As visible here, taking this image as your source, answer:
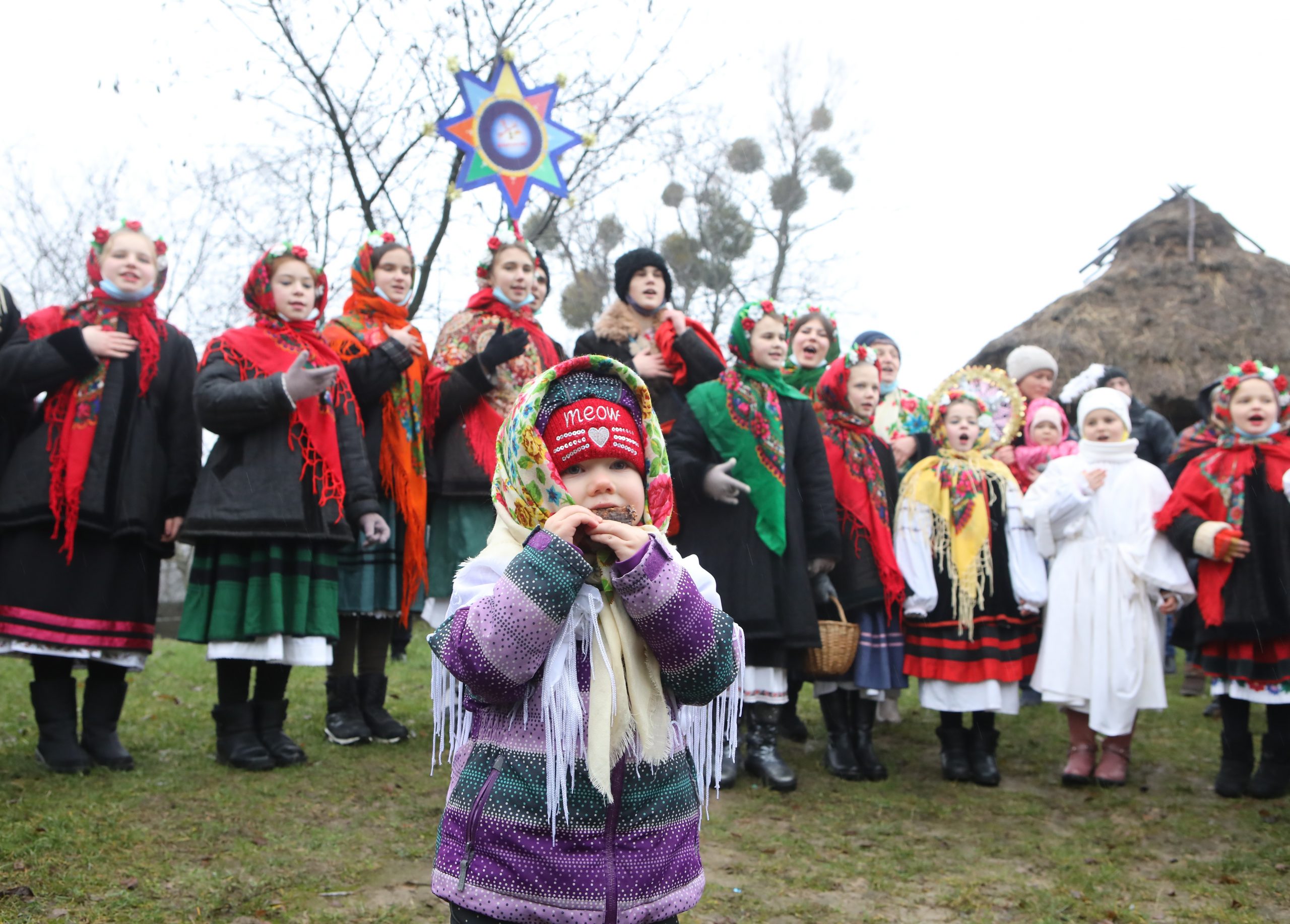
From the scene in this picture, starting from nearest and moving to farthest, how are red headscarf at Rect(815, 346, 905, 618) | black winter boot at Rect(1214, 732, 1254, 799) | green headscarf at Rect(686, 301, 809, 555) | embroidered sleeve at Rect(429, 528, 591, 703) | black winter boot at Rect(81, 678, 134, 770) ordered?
1. embroidered sleeve at Rect(429, 528, 591, 703)
2. black winter boot at Rect(81, 678, 134, 770)
3. green headscarf at Rect(686, 301, 809, 555)
4. black winter boot at Rect(1214, 732, 1254, 799)
5. red headscarf at Rect(815, 346, 905, 618)

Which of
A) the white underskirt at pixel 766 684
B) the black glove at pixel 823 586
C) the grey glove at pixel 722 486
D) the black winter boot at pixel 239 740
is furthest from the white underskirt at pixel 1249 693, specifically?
the black winter boot at pixel 239 740

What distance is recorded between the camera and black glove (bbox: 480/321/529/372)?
16.4 ft

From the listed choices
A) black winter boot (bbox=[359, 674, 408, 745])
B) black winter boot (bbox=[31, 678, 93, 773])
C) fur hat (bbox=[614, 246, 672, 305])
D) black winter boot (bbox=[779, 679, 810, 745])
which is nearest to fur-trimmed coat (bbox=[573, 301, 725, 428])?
fur hat (bbox=[614, 246, 672, 305])

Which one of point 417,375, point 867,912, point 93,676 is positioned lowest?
point 867,912

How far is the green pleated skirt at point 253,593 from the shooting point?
4355 mm

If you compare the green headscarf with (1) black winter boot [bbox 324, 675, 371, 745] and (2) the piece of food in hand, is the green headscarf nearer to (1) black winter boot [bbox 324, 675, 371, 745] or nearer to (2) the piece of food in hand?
(1) black winter boot [bbox 324, 675, 371, 745]

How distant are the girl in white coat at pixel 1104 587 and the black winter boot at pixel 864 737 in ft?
2.74

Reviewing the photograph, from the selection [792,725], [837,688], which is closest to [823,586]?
[837,688]

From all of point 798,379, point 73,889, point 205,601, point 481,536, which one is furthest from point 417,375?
point 73,889

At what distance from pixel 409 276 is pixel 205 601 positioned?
1.94 meters

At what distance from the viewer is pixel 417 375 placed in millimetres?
5305

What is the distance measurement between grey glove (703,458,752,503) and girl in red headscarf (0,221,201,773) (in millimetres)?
2240

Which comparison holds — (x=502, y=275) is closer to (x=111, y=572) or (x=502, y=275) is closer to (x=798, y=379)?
(x=798, y=379)

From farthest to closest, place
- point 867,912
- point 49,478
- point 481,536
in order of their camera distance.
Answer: point 481,536, point 49,478, point 867,912
